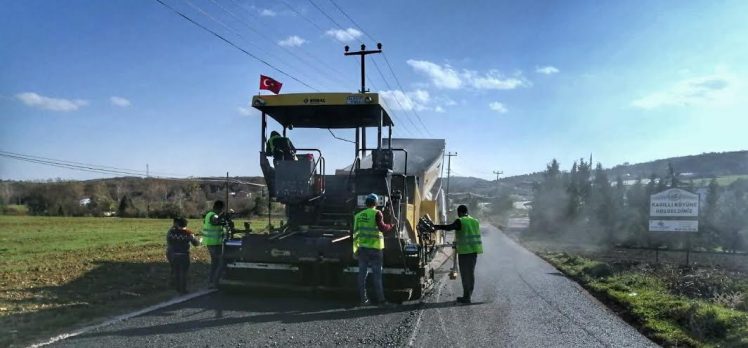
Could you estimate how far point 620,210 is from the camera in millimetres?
32312

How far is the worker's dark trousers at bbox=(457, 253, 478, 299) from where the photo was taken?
8.88m

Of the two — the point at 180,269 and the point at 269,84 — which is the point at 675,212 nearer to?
the point at 269,84

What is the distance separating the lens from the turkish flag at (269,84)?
31.2 feet

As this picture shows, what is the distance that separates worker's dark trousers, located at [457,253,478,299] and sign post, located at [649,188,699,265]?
1077cm

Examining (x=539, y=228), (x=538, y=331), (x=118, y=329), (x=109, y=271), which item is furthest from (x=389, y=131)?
(x=539, y=228)

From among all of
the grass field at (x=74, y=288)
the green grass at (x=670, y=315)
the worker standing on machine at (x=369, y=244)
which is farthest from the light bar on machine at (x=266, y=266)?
the green grass at (x=670, y=315)

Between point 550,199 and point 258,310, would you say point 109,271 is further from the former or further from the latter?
point 550,199

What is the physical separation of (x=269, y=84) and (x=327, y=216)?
2.50 m

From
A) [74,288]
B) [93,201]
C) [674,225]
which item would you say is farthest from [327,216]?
[93,201]

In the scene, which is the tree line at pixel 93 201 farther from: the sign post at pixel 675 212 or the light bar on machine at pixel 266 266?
the light bar on machine at pixel 266 266

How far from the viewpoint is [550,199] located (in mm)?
41594

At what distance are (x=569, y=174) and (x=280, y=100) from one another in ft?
120

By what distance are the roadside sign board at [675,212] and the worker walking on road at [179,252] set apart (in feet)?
46.6

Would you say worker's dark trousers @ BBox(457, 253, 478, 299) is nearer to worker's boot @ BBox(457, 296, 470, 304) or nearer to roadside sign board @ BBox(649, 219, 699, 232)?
worker's boot @ BBox(457, 296, 470, 304)
